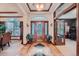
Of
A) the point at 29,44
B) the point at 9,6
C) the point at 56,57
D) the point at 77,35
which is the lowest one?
the point at 56,57

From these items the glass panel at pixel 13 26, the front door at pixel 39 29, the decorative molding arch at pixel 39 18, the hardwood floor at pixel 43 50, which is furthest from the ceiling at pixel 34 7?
the hardwood floor at pixel 43 50

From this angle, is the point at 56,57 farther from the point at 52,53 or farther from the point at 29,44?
the point at 29,44

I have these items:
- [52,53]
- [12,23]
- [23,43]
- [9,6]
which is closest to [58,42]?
[52,53]

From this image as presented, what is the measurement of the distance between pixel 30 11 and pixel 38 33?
0.42 m

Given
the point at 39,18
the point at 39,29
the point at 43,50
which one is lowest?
the point at 43,50

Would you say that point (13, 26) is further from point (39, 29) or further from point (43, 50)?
point (43, 50)

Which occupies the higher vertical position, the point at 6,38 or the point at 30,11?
the point at 30,11

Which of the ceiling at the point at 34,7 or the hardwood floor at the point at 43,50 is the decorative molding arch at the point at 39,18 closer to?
the ceiling at the point at 34,7

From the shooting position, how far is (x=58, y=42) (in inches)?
106

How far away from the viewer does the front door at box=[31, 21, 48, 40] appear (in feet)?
8.66

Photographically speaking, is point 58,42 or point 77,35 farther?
point 58,42

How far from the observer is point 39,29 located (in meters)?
2.66

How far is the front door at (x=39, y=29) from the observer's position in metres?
2.64

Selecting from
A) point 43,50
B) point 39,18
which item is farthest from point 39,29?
point 43,50
